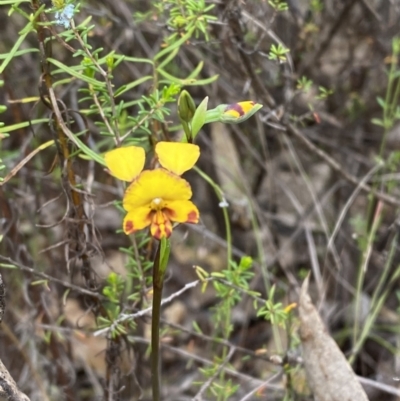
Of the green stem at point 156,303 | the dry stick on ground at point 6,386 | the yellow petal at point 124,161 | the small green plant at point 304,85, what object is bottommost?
the dry stick on ground at point 6,386

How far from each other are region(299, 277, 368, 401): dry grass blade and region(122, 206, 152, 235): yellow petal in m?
0.53

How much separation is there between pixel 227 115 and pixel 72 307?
4.99 feet

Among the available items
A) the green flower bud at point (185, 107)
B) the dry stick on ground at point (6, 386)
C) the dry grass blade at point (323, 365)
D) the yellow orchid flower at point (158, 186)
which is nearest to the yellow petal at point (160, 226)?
the yellow orchid flower at point (158, 186)

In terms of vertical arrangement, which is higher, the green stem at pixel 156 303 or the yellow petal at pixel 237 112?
the yellow petal at pixel 237 112

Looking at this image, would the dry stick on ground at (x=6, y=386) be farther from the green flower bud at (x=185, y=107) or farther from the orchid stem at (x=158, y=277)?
the green flower bud at (x=185, y=107)

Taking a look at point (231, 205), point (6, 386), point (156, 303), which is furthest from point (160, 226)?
point (231, 205)

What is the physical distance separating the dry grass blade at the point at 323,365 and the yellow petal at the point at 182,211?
0.51 metres

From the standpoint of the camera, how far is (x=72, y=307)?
2158 mm

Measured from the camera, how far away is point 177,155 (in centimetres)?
69

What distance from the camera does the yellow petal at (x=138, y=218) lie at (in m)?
0.70

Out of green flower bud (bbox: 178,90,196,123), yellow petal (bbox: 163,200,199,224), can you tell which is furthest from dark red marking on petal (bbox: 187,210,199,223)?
green flower bud (bbox: 178,90,196,123)

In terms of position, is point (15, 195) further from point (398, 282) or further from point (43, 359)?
point (398, 282)

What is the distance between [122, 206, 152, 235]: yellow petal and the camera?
70cm

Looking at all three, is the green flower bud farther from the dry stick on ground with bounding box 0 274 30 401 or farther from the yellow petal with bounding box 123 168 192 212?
the dry stick on ground with bounding box 0 274 30 401
